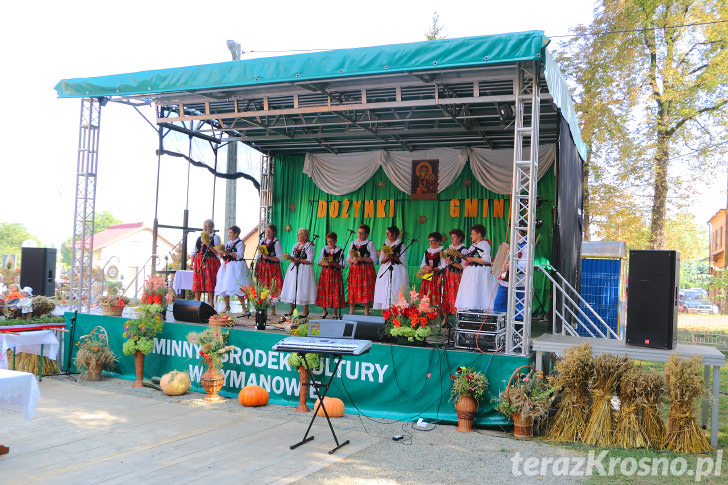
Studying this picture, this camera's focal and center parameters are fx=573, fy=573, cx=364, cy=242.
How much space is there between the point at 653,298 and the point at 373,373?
266 cm

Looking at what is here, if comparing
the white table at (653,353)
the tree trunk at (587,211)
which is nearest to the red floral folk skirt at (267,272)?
the white table at (653,353)

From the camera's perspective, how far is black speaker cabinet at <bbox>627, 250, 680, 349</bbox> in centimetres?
486

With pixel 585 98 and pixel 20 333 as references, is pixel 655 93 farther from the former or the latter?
pixel 20 333

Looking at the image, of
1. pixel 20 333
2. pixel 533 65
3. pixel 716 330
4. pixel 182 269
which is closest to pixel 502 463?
pixel 533 65

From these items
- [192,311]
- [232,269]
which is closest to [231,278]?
[232,269]

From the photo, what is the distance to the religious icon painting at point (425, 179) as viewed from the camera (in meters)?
10.6

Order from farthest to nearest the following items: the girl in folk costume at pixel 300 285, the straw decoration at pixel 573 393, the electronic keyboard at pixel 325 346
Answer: the girl in folk costume at pixel 300 285 < the straw decoration at pixel 573 393 < the electronic keyboard at pixel 325 346

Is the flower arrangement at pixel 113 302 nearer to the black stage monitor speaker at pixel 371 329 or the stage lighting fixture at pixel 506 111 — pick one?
the black stage monitor speaker at pixel 371 329

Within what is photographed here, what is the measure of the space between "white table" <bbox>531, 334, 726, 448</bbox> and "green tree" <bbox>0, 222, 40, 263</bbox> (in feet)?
144

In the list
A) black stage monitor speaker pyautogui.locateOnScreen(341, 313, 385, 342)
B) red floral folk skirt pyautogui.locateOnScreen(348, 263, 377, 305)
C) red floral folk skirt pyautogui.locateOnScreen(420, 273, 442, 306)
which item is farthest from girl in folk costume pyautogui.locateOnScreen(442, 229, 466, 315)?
black stage monitor speaker pyautogui.locateOnScreen(341, 313, 385, 342)

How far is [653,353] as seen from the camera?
4.89 metres

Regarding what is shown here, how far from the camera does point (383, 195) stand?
36.4 feet

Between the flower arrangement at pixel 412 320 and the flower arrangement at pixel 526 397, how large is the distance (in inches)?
39.3

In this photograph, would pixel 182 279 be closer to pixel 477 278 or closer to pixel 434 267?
pixel 434 267
